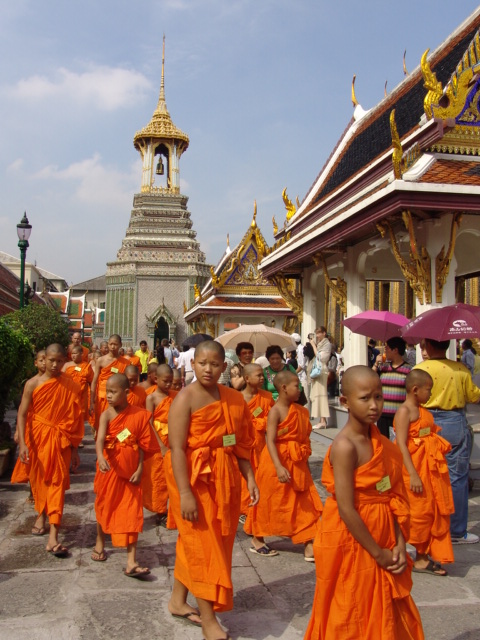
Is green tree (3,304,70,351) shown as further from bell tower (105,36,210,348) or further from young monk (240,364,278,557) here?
bell tower (105,36,210,348)

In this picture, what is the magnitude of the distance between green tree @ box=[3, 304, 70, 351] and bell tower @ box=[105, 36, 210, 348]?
985 inches

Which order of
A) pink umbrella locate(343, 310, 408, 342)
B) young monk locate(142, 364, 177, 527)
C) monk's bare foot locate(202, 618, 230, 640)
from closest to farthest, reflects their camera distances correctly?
monk's bare foot locate(202, 618, 230, 640) < young monk locate(142, 364, 177, 527) < pink umbrella locate(343, 310, 408, 342)

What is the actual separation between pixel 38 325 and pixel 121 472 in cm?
983

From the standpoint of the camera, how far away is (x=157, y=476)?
6.13 meters

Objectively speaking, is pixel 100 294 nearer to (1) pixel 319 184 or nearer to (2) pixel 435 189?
(1) pixel 319 184

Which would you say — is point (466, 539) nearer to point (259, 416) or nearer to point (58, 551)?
point (259, 416)

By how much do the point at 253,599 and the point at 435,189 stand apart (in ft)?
16.2

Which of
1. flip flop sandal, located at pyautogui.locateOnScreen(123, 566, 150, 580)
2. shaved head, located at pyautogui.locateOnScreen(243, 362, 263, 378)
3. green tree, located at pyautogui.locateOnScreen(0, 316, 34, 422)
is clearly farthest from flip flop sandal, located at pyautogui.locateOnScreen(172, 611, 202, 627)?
green tree, located at pyautogui.locateOnScreen(0, 316, 34, 422)

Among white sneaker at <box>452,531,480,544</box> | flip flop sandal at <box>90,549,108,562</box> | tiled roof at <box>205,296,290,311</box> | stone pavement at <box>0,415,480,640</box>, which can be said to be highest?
tiled roof at <box>205,296,290,311</box>

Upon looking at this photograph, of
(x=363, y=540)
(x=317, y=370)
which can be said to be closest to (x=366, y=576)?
(x=363, y=540)

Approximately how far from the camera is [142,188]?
146 ft

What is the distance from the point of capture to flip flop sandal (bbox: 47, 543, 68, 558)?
482 centimetres

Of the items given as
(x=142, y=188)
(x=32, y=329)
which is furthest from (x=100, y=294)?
(x=32, y=329)

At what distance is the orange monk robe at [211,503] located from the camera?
3393mm
